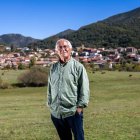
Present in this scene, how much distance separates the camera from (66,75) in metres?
5.77

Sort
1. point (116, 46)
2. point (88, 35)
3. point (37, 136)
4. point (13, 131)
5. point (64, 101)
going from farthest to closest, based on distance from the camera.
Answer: point (88, 35) < point (116, 46) < point (13, 131) < point (37, 136) < point (64, 101)

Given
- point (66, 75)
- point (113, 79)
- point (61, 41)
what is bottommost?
point (113, 79)

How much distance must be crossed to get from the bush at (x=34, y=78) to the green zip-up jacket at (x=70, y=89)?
56075 mm

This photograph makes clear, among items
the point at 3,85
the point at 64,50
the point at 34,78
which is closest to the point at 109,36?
the point at 34,78

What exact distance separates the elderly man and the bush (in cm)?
5604

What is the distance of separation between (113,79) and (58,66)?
203 feet

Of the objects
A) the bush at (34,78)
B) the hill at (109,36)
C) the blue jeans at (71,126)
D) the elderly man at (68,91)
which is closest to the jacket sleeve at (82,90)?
the elderly man at (68,91)

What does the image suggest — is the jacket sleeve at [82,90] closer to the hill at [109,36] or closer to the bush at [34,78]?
the bush at [34,78]

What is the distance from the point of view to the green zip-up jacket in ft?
18.7

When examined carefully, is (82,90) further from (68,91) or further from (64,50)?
(64,50)

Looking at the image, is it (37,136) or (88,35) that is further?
(88,35)

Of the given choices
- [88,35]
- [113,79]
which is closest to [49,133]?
[113,79]

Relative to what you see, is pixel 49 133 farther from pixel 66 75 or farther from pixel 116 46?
pixel 116 46

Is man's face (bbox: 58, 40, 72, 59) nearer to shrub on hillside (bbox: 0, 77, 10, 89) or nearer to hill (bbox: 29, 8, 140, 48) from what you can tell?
shrub on hillside (bbox: 0, 77, 10, 89)
